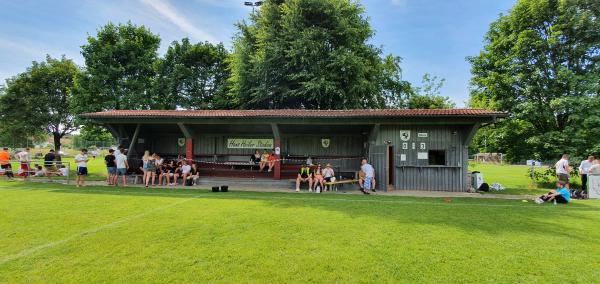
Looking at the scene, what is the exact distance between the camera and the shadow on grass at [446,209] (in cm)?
643

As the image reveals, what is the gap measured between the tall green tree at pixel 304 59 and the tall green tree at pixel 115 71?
236 inches

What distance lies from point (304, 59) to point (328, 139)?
21.9ft

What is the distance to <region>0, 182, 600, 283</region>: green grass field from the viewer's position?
12.7 feet

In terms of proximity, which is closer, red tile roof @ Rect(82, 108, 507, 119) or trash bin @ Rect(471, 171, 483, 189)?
red tile roof @ Rect(82, 108, 507, 119)

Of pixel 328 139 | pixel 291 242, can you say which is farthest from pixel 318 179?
pixel 291 242

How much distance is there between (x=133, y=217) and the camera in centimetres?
686

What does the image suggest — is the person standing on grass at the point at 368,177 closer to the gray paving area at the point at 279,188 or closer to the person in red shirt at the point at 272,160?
the gray paving area at the point at 279,188

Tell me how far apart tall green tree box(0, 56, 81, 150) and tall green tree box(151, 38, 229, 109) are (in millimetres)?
6104

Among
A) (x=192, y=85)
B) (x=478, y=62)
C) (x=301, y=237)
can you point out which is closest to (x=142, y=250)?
(x=301, y=237)

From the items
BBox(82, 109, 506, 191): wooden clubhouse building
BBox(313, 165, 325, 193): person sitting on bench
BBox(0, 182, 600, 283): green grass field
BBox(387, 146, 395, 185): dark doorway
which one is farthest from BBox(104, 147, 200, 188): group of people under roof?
BBox(387, 146, 395, 185): dark doorway

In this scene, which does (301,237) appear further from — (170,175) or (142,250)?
(170,175)

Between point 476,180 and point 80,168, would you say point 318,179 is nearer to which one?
point 476,180

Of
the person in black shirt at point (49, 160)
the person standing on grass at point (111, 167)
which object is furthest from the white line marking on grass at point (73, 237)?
the person in black shirt at point (49, 160)

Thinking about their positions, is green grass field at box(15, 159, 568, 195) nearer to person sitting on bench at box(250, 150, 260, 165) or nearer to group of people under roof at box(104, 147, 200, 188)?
group of people under roof at box(104, 147, 200, 188)
